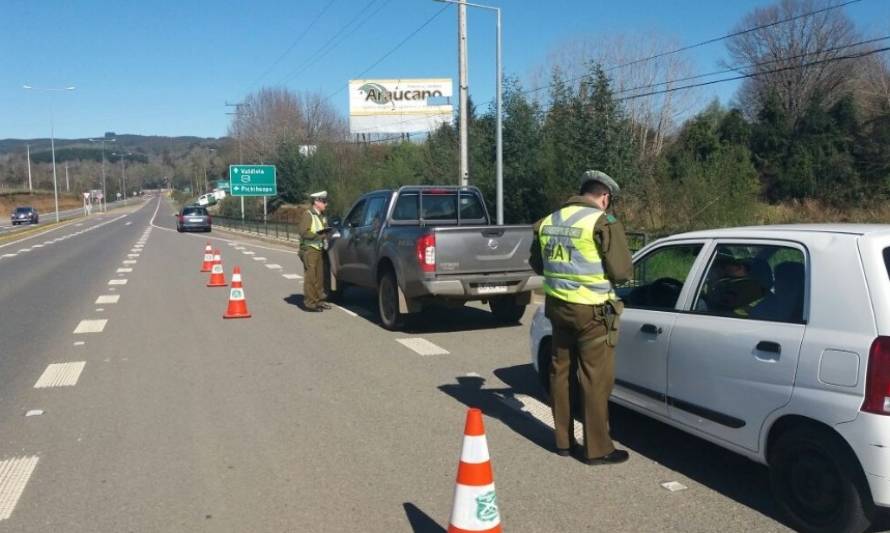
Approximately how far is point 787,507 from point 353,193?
38.4 meters

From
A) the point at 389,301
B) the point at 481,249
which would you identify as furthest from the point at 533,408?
the point at 389,301

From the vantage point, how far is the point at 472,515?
12.1 feet

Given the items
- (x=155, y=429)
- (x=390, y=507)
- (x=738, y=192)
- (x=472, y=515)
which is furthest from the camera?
(x=738, y=192)

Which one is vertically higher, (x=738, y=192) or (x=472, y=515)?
(x=738, y=192)

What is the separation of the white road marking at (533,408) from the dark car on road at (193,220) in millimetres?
45233

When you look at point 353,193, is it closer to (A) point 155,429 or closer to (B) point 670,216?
(B) point 670,216

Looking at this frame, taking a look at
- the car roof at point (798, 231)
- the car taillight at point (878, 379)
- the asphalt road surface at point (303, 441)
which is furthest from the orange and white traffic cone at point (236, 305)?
the car taillight at point (878, 379)

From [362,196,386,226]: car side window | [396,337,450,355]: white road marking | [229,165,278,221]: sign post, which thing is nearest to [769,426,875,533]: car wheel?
[396,337,450,355]: white road marking

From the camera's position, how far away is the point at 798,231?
4516 millimetres

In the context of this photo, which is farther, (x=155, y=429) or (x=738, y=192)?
(x=738, y=192)

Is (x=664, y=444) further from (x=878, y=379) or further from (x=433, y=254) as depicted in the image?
(x=433, y=254)

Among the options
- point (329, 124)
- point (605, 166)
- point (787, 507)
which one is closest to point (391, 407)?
point (787, 507)

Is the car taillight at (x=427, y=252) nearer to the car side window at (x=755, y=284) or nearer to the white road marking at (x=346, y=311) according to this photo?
the white road marking at (x=346, y=311)

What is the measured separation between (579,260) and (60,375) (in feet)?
19.2
